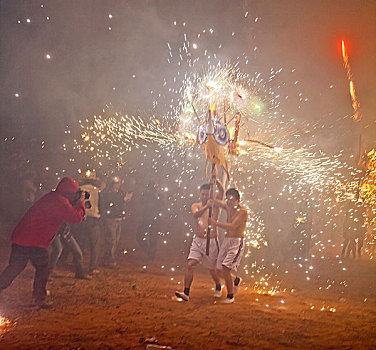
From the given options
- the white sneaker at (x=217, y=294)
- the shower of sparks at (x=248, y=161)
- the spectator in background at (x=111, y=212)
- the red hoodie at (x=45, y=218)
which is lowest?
the white sneaker at (x=217, y=294)

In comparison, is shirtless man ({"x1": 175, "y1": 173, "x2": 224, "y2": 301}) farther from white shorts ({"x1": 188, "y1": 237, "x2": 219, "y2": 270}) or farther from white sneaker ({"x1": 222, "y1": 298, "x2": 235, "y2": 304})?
white sneaker ({"x1": 222, "y1": 298, "x2": 235, "y2": 304})

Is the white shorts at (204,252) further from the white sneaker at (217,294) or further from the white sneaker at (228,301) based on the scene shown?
the white sneaker at (228,301)

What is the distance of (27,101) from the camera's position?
46.3ft

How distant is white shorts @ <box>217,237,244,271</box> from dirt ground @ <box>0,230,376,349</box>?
60 centimetres

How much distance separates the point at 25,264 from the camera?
4.53 meters

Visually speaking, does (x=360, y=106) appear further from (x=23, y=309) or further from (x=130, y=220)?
(x=23, y=309)

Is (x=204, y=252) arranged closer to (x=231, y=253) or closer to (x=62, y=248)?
(x=231, y=253)

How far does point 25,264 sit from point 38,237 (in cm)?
36

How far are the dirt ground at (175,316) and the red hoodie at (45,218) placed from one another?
882mm

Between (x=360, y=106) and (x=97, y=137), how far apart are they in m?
11.8

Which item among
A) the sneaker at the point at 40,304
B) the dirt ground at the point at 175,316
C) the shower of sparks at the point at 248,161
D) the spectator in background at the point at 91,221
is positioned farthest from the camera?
the shower of sparks at the point at 248,161

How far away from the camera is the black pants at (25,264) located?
4.46 metres

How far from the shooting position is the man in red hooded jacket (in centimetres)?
449

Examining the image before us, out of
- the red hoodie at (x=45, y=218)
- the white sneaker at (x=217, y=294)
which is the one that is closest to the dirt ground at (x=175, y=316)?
the white sneaker at (x=217, y=294)
